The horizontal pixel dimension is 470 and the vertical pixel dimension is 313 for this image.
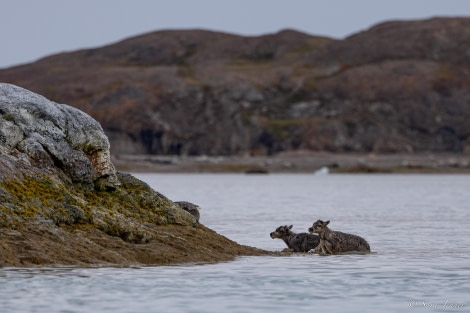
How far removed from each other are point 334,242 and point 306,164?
404 ft

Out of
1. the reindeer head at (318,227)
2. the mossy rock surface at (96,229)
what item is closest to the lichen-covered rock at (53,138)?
the mossy rock surface at (96,229)

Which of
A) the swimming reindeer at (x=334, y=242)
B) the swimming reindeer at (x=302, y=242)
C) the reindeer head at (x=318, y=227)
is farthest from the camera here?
the swimming reindeer at (x=302, y=242)

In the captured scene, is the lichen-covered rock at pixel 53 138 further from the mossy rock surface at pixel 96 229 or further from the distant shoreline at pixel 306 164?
the distant shoreline at pixel 306 164

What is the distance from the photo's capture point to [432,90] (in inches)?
7047

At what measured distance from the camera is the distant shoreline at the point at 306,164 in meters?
141

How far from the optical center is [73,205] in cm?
1980

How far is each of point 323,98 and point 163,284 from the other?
169 meters

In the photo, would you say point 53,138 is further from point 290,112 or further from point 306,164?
point 290,112

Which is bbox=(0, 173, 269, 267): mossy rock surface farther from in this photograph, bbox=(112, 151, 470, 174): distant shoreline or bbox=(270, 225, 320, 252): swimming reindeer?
bbox=(112, 151, 470, 174): distant shoreline

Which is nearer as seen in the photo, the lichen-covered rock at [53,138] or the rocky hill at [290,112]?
the lichen-covered rock at [53,138]

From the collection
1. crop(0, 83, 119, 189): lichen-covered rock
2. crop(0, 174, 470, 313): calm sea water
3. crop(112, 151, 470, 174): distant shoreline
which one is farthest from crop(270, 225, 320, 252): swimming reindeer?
crop(112, 151, 470, 174): distant shoreline

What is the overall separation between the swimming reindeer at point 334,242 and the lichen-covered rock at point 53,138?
5005 mm

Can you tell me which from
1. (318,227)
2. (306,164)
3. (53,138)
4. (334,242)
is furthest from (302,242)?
(306,164)

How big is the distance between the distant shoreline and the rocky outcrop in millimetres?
109823
